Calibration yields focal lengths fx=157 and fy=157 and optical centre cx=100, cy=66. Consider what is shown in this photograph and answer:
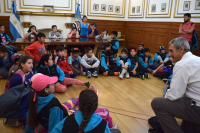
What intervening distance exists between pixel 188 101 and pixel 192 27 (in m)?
3.80

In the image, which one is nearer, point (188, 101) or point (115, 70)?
point (188, 101)

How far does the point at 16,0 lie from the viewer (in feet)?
19.9

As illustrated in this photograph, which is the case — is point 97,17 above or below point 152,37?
above

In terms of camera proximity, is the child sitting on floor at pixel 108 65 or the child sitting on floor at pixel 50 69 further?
the child sitting on floor at pixel 108 65

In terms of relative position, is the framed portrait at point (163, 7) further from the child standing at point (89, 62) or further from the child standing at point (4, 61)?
the child standing at point (4, 61)

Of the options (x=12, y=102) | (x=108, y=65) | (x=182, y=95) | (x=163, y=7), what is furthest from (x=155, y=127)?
(x=163, y=7)

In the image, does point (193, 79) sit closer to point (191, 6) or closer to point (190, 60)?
point (190, 60)

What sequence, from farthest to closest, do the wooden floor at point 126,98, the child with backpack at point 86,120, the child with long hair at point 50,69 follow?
1. the child with long hair at point 50,69
2. the wooden floor at point 126,98
3. the child with backpack at point 86,120

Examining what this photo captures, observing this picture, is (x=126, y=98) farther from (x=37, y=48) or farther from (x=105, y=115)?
(x=37, y=48)

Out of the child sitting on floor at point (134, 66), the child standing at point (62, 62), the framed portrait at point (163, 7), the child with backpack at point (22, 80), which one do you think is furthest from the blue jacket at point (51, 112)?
the framed portrait at point (163, 7)

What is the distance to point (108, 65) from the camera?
4.18m

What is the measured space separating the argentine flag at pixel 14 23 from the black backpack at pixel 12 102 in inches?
195

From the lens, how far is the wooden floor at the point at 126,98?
1997mm

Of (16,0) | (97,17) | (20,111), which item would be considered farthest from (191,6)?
(16,0)
